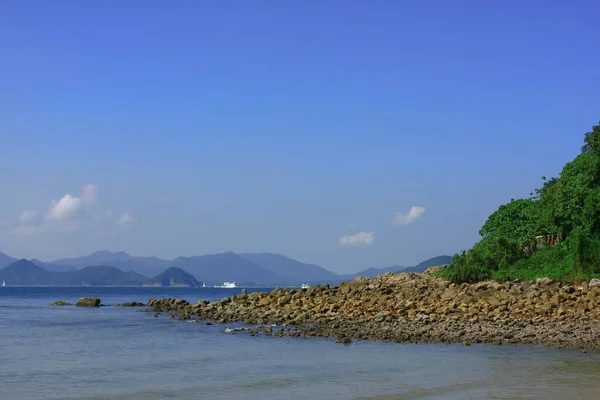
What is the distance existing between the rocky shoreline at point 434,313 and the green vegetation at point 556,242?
2.33 m

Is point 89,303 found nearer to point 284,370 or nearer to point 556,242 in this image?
point 556,242

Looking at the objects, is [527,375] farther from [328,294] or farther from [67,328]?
[67,328]

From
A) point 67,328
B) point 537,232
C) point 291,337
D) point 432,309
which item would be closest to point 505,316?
point 432,309

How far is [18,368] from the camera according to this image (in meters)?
23.0

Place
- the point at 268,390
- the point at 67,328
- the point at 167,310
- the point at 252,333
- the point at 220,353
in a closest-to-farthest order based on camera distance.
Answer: the point at 268,390, the point at 220,353, the point at 252,333, the point at 67,328, the point at 167,310

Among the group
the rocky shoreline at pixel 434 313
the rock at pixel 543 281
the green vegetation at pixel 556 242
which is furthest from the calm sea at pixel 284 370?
the green vegetation at pixel 556 242

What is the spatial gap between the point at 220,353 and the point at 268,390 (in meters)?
7.99

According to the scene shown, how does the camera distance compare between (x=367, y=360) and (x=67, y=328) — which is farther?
(x=67, y=328)

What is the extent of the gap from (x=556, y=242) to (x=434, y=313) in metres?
16.6

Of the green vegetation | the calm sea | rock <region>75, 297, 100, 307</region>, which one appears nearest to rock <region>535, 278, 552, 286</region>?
the green vegetation

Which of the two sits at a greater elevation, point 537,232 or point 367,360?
point 537,232

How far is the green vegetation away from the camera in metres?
38.8

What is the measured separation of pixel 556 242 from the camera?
4503 centimetres

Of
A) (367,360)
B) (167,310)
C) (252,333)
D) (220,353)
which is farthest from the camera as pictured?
(167,310)
